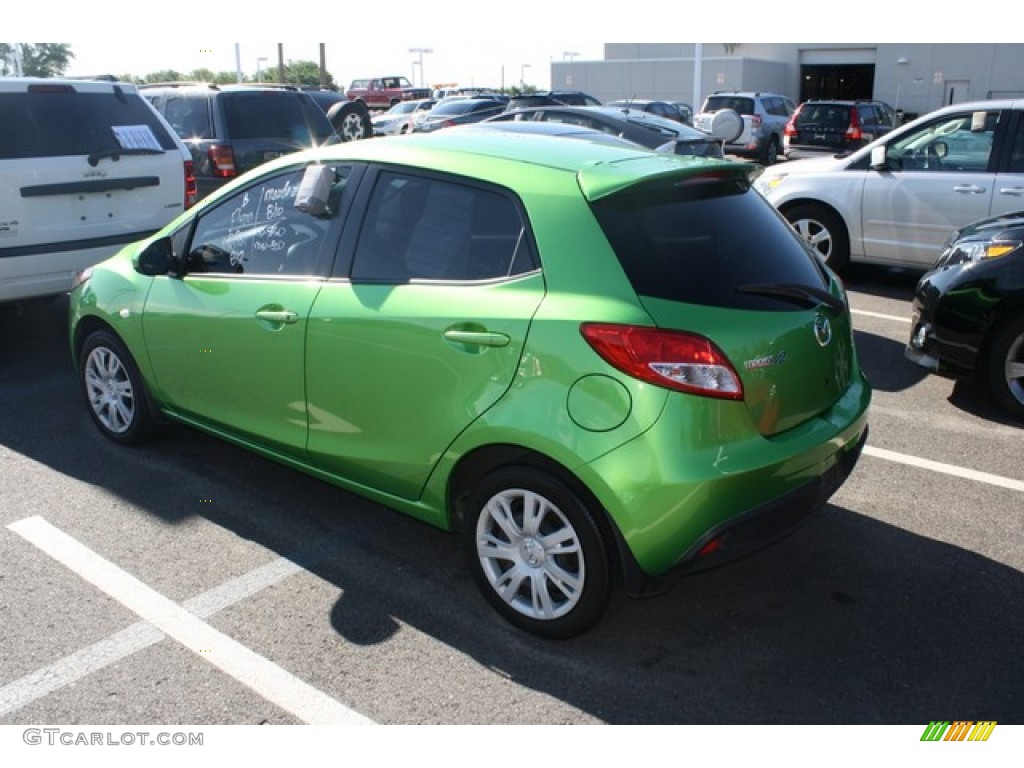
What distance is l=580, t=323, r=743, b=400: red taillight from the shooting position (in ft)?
9.88

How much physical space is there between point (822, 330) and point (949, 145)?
5781mm

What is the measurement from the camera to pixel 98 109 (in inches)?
271

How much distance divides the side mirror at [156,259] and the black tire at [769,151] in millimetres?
19650

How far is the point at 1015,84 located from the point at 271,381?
1841 inches

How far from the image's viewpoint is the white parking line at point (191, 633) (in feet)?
10.1

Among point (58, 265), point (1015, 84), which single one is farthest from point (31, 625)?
point (1015, 84)

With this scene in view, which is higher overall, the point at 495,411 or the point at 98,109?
the point at 98,109

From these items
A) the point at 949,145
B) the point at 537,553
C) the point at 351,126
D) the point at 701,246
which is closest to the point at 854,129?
the point at 351,126

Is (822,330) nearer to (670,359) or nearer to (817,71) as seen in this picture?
(670,359)

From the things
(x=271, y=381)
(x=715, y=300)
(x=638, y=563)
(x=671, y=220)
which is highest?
(x=671, y=220)

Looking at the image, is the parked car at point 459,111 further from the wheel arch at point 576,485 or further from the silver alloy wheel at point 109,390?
the wheel arch at point 576,485

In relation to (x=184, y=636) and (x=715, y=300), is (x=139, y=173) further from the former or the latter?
(x=715, y=300)

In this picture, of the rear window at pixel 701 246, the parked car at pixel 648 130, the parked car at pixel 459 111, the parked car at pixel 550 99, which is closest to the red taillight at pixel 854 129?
the parked car at pixel 550 99

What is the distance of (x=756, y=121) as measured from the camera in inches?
953
